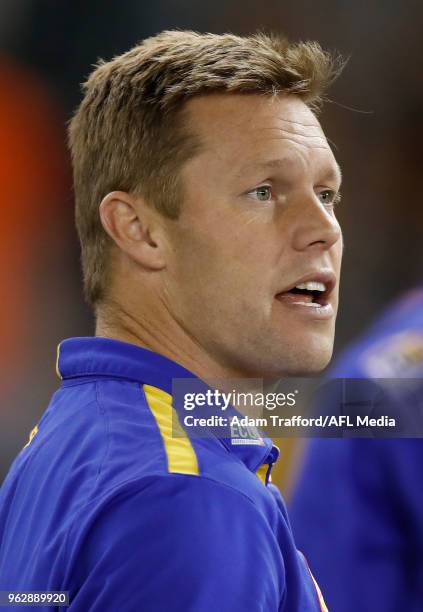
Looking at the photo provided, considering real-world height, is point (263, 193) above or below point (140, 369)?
above

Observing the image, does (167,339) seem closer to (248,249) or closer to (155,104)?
(248,249)

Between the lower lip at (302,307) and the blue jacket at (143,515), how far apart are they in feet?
0.56

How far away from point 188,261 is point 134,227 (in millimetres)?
87

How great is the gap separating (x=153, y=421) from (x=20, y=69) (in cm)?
278

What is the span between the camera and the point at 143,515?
887 mm

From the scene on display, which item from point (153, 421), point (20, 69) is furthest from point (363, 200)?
point (153, 421)

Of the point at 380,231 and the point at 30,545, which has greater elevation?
the point at 380,231

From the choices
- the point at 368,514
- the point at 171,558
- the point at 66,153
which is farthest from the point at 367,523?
the point at 66,153

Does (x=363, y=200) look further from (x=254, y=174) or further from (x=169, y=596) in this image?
(x=169, y=596)

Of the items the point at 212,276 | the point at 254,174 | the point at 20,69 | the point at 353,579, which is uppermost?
the point at 20,69

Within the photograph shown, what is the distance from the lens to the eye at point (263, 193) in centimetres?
122

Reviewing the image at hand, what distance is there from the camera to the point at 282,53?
4.42ft

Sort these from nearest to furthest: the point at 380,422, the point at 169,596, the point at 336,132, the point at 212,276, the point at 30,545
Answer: the point at 169,596 < the point at 30,545 < the point at 212,276 < the point at 380,422 < the point at 336,132

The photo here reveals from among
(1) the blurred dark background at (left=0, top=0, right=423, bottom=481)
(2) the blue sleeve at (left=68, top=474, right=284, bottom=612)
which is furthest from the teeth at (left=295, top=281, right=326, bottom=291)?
(1) the blurred dark background at (left=0, top=0, right=423, bottom=481)
